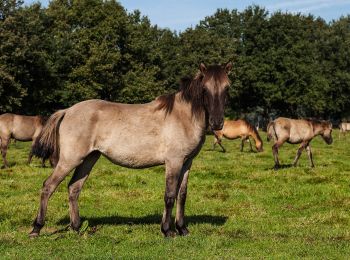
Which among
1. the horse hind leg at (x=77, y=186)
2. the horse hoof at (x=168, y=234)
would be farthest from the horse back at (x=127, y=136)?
the horse hoof at (x=168, y=234)

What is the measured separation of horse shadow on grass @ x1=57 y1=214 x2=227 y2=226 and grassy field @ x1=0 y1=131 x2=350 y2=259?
0.02m

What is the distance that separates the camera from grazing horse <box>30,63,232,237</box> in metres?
8.59

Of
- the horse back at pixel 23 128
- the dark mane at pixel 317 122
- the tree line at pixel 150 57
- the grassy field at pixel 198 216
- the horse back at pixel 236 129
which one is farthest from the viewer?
the tree line at pixel 150 57

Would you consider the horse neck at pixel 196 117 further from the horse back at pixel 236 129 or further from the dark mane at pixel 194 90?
the horse back at pixel 236 129

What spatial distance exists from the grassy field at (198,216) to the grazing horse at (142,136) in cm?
78

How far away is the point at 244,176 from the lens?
17.0 meters

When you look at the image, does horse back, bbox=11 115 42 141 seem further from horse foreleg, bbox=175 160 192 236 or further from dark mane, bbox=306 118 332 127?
horse foreleg, bbox=175 160 192 236

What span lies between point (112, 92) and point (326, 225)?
45.5 metres

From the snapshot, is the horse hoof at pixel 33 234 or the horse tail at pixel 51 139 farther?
the horse tail at pixel 51 139

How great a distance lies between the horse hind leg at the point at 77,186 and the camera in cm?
909

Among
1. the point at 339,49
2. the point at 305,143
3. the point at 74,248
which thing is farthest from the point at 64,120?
the point at 339,49

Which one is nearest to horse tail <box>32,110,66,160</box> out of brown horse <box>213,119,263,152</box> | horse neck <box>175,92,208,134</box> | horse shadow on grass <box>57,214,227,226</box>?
horse shadow on grass <box>57,214,227,226</box>

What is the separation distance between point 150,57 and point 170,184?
49757 mm

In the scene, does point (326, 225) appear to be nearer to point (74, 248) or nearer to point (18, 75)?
point (74, 248)
